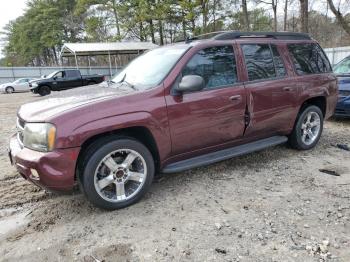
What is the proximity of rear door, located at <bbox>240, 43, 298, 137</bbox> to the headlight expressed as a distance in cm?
259

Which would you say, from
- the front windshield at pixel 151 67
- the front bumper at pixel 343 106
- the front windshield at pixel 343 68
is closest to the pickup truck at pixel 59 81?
the front windshield at pixel 343 68

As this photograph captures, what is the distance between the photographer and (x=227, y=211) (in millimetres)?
3555

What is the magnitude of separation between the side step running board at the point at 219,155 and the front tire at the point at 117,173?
12.4 inches

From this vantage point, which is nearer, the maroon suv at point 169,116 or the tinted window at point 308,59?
the maroon suv at point 169,116

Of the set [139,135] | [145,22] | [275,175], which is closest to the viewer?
[139,135]

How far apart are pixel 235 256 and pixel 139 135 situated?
5.57 feet

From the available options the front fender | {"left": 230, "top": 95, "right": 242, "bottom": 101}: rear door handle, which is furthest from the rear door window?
the front fender

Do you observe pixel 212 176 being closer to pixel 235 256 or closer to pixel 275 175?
pixel 275 175

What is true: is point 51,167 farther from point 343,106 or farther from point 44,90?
point 44,90

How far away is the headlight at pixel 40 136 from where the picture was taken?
3.18 meters

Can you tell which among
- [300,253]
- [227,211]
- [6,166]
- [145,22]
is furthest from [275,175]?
[145,22]

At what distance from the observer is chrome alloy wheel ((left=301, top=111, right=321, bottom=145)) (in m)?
5.43

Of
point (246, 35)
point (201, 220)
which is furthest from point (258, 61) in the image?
point (201, 220)

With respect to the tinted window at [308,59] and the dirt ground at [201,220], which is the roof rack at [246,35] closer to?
the tinted window at [308,59]
